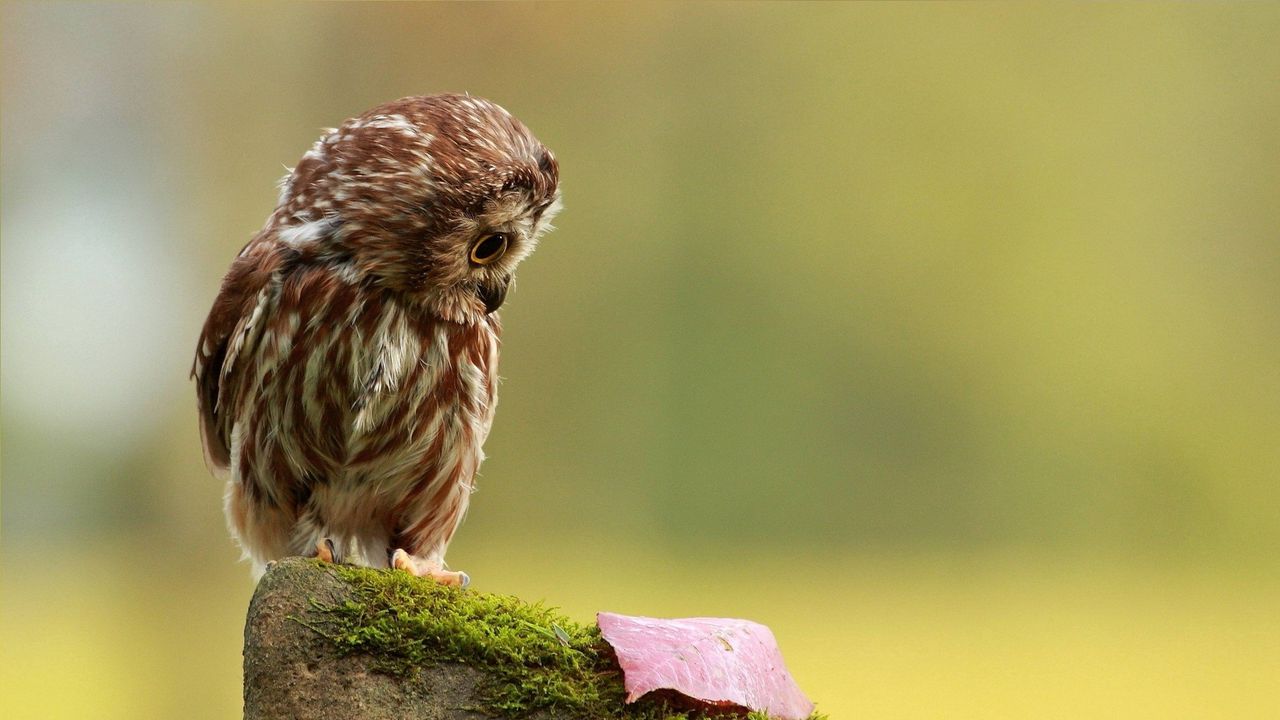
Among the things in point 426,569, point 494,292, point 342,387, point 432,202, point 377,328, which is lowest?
point 426,569

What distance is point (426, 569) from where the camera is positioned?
2568mm

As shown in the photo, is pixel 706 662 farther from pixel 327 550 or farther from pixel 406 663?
pixel 327 550

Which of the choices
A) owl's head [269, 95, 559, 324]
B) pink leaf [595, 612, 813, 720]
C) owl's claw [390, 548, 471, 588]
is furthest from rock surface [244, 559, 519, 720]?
owl's head [269, 95, 559, 324]

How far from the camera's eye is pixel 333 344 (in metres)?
2.37

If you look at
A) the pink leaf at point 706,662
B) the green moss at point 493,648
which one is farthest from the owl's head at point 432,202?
the pink leaf at point 706,662

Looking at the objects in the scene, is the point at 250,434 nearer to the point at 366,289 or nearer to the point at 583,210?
the point at 366,289

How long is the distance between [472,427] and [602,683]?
81 centimetres

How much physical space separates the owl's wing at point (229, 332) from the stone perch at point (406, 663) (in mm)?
671

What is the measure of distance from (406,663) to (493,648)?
5.7 inches

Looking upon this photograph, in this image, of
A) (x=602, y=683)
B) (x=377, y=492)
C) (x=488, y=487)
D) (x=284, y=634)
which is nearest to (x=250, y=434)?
(x=377, y=492)

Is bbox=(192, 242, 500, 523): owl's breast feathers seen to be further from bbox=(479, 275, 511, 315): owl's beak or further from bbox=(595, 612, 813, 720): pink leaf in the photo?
bbox=(595, 612, 813, 720): pink leaf

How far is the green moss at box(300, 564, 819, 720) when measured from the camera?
1.89 m

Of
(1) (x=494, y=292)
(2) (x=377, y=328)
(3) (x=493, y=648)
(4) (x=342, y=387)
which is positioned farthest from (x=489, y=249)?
(3) (x=493, y=648)

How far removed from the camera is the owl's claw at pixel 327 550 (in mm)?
2451
